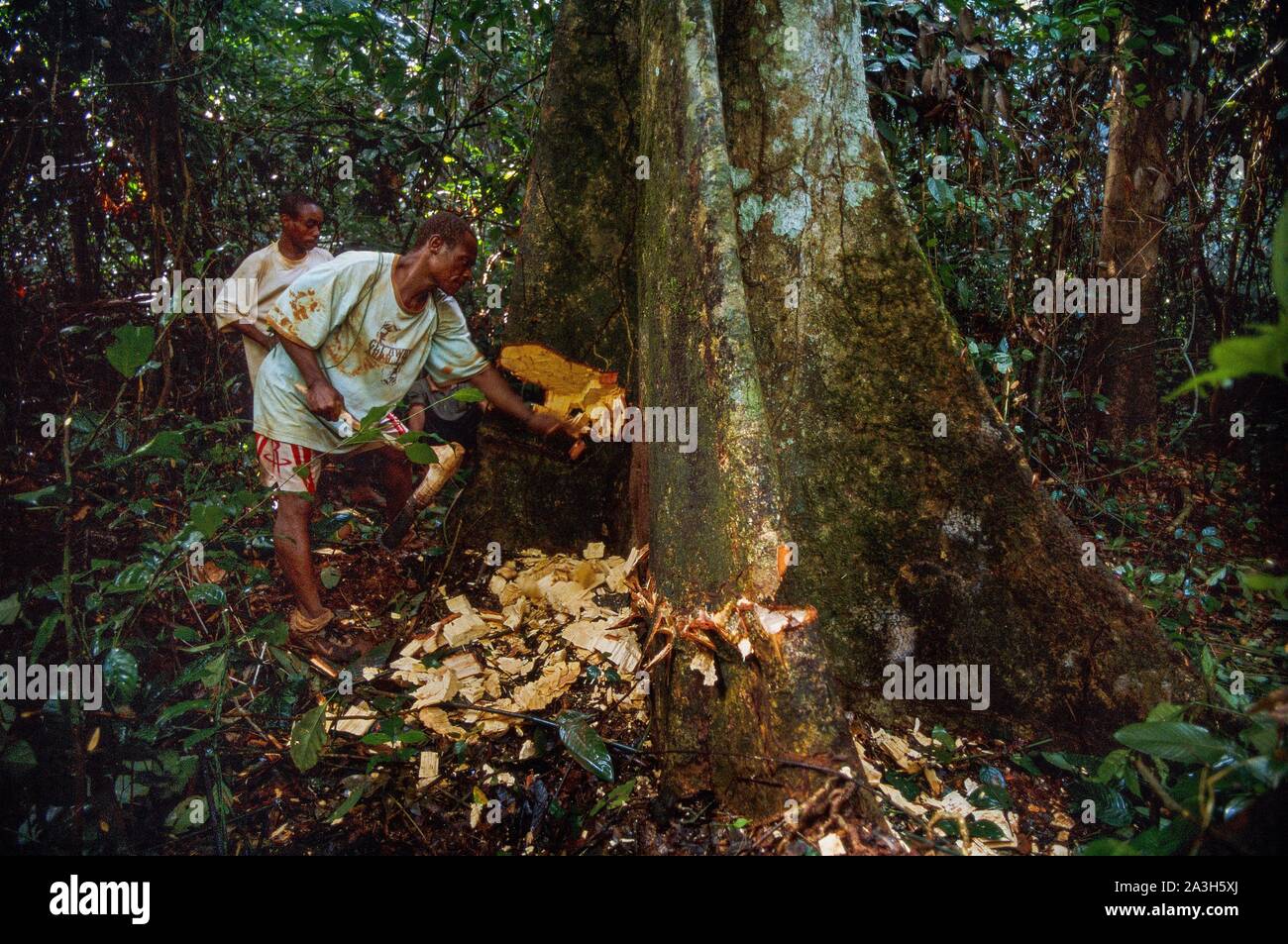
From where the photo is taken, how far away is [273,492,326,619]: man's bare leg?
3.35 m

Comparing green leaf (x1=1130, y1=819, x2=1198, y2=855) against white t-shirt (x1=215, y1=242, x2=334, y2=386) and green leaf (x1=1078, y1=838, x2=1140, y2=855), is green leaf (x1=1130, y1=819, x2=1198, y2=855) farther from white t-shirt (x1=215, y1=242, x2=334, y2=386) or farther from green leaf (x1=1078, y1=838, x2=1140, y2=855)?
white t-shirt (x1=215, y1=242, x2=334, y2=386)

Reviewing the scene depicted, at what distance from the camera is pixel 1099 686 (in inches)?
99.7

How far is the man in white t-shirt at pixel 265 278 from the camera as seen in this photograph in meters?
4.35

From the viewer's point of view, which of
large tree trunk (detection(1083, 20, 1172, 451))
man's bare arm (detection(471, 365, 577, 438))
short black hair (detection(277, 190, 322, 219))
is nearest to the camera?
man's bare arm (detection(471, 365, 577, 438))

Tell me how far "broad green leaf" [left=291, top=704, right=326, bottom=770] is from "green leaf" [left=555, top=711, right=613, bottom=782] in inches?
30.2

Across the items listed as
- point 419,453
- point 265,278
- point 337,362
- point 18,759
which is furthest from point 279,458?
point 265,278

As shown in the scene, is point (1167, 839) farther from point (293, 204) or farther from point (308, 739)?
point (293, 204)

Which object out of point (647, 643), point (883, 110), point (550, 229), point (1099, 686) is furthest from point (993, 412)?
point (883, 110)

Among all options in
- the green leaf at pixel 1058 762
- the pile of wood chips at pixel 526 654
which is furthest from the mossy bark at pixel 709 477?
the green leaf at pixel 1058 762

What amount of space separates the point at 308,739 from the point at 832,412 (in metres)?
2.11

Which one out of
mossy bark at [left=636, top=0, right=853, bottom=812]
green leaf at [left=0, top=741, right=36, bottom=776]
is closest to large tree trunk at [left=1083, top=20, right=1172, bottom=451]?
mossy bark at [left=636, top=0, right=853, bottom=812]

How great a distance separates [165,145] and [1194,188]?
23.2 ft

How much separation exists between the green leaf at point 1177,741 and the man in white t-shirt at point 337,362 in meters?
2.46

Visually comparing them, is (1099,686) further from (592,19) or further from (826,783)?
(592,19)
